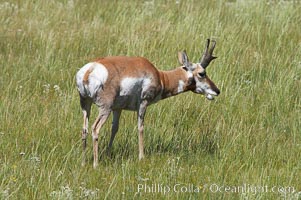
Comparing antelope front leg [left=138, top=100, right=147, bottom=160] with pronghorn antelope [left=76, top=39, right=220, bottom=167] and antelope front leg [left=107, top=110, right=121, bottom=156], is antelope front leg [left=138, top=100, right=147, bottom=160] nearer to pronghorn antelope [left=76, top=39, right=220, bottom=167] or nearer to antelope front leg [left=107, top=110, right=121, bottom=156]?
pronghorn antelope [left=76, top=39, right=220, bottom=167]

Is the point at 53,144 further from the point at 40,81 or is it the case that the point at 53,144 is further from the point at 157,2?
the point at 157,2

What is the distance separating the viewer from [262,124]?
824 centimetres

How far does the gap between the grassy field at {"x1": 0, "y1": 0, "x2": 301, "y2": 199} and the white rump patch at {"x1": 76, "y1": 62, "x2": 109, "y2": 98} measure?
59 centimetres

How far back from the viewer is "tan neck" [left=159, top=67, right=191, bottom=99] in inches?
304

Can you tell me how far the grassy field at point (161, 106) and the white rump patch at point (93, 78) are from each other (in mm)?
585

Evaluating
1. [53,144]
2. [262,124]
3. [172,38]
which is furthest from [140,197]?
[172,38]

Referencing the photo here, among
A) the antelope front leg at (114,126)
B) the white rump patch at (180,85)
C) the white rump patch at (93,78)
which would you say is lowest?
the antelope front leg at (114,126)

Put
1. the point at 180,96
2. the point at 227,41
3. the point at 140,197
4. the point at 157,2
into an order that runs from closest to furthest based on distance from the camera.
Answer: the point at 140,197 → the point at 180,96 → the point at 227,41 → the point at 157,2

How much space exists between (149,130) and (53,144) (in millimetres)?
1004

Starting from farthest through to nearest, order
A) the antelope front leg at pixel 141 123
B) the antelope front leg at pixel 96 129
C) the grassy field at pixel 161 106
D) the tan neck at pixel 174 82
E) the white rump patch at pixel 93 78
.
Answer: the tan neck at pixel 174 82, the antelope front leg at pixel 141 123, the antelope front leg at pixel 96 129, the white rump patch at pixel 93 78, the grassy field at pixel 161 106

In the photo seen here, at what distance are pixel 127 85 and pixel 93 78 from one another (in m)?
0.37

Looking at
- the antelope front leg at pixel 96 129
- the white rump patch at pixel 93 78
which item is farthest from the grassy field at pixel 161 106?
the white rump patch at pixel 93 78

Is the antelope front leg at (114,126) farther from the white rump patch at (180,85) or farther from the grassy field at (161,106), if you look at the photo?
the white rump patch at (180,85)

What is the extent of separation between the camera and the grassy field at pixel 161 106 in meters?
6.62
